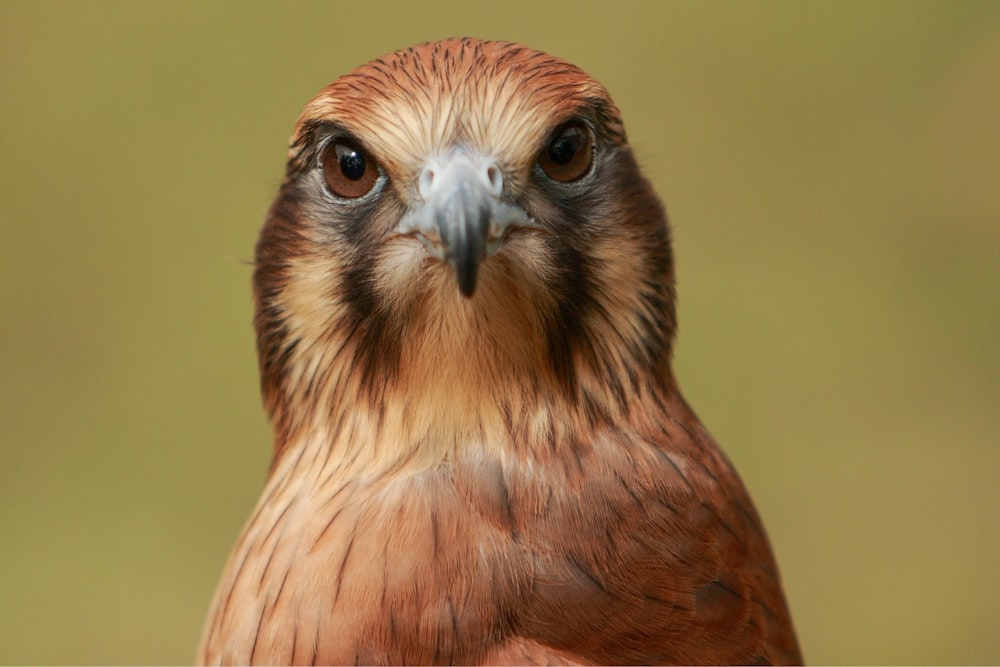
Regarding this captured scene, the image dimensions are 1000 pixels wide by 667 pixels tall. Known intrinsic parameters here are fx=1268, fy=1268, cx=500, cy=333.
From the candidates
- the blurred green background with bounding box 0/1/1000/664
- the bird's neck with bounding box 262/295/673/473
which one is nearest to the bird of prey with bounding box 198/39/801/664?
the bird's neck with bounding box 262/295/673/473

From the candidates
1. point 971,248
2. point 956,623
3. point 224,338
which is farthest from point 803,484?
point 224,338

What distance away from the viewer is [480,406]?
1522 millimetres

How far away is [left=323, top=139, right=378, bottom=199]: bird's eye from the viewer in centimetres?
150

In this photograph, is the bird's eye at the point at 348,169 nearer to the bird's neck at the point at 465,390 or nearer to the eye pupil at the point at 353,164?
the eye pupil at the point at 353,164

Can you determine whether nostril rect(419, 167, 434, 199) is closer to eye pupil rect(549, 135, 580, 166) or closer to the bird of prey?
the bird of prey

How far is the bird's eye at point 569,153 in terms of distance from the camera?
149 cm

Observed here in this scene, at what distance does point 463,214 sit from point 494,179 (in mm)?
90

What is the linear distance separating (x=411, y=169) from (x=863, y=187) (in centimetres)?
315

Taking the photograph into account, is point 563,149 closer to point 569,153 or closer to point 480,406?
point 569,153

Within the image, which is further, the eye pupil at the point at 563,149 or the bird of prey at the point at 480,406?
the eye pupil at the point at 563,149

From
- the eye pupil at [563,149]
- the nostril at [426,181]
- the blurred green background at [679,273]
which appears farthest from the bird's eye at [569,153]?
the blurred green background at [679,273]

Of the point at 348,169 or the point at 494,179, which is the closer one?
the point at 494,179

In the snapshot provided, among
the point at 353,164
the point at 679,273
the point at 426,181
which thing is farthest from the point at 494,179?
the point at 679,273

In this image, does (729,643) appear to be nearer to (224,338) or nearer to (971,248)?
(224,338)
